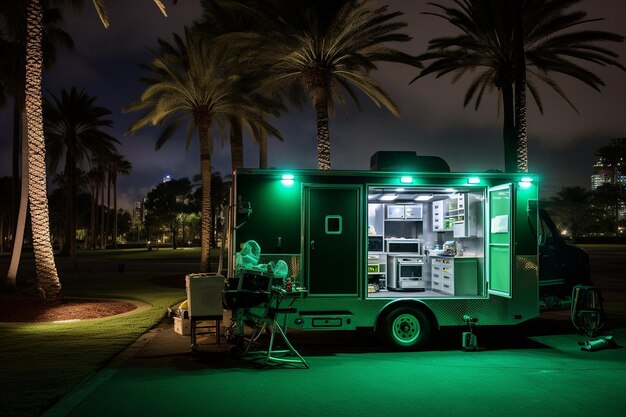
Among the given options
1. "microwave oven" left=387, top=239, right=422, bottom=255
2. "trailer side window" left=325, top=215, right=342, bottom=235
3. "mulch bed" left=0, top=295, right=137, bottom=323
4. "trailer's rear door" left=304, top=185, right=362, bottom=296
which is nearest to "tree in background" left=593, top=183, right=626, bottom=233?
"microwave oven" left=387, top=239, right=422, bottom=255

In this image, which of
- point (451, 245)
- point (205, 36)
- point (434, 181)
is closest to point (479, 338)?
point (451, 245)

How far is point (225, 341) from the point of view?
10641 millimetres

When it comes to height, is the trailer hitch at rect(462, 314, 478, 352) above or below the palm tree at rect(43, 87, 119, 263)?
below

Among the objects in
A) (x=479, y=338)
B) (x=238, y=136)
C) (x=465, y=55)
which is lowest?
(x=479, y=338)

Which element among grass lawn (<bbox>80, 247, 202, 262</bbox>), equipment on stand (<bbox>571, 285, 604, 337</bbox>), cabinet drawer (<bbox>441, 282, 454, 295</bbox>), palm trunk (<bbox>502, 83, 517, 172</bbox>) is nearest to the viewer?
equipment on stand (<bbox>571, 285, 604, 337</bbox>)

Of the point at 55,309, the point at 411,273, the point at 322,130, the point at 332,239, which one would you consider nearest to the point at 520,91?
the point at 322,130

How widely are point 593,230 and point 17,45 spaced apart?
12428cm

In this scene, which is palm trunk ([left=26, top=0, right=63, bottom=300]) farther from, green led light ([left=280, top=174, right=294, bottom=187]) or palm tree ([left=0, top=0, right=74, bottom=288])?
green led light ([left=280, top=174, right=294, bottom=187])

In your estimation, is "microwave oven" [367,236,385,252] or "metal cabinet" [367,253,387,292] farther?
"microwave oven" [367,236,385,252]

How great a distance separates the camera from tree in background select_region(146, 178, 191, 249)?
99.9 metres

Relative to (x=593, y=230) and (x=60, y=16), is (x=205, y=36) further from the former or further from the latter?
(x=593, y=230)

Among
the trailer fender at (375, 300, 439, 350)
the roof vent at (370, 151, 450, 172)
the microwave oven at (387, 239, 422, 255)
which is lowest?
the trailer fender at (375, 300, 439, 350)

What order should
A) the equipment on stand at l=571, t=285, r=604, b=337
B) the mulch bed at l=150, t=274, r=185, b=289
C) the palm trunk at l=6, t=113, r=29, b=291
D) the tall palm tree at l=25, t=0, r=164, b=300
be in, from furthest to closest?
the mulch bed at l=150, t=274, r=185, b=289, the palm trunk at l=6, t=113, r=29, b=291, the tall palm tree at l=25, t=0, r=164, b=300, the equipment on stand at l=571, t=285, r=604, b=337

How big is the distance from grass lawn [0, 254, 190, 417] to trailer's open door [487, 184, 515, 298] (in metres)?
6.40
